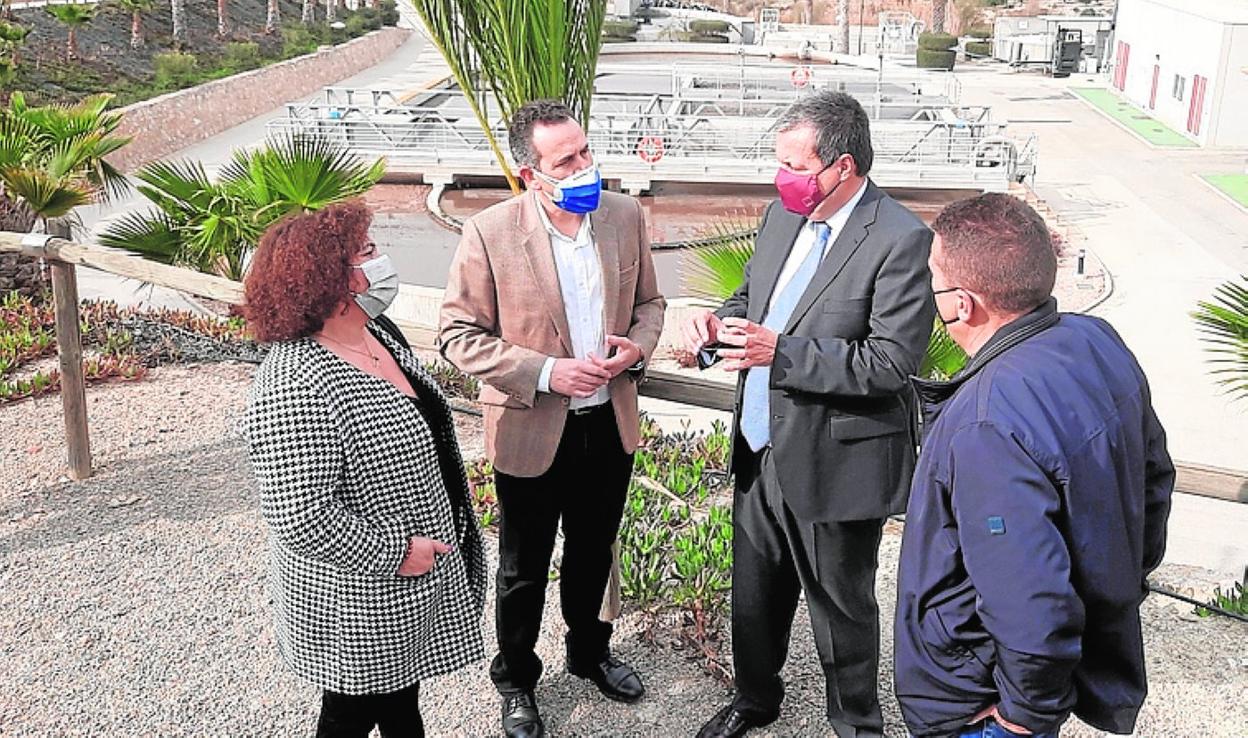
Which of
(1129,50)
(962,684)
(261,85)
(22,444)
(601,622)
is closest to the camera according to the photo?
(962,684)

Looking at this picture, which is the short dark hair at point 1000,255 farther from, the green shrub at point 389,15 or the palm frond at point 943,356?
the green shrub at point 389,15

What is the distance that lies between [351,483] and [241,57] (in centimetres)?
2678

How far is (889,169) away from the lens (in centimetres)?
1939

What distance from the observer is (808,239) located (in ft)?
11.3

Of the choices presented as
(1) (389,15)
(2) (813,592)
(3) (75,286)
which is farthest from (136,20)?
(2) (813,592)

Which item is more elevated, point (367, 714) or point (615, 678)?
point (367, 714)

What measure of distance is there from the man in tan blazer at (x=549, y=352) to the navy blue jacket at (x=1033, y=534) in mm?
1244

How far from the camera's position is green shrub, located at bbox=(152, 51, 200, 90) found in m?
22.8

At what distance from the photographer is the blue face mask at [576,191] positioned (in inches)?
139

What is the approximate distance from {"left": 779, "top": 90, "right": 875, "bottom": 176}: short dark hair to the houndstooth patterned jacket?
3.89ft

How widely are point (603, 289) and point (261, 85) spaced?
23.9 m

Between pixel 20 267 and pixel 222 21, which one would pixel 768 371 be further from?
pixel 222 21

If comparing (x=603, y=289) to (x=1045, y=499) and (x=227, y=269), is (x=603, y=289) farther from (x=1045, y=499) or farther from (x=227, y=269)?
(x=227, y=269)

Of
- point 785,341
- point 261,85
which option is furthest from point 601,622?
point 261,85
